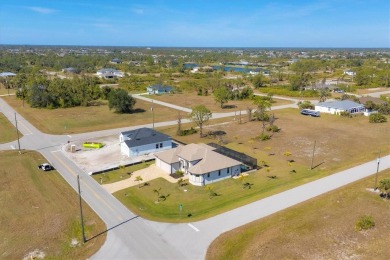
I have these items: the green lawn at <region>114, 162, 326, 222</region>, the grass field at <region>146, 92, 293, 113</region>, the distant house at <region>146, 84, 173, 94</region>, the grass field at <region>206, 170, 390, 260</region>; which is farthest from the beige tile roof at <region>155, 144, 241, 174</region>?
the distant house at <region>146, 84, 173, 94</region>

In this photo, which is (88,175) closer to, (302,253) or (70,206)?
(70,206)

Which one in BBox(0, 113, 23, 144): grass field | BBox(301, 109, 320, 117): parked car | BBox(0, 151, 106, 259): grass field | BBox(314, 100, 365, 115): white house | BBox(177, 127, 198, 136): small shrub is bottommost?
BBox(0, 151, 106, 259): grass field

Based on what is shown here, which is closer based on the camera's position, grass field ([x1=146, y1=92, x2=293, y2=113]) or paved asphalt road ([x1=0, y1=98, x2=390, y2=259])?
paved asphalt road ([x1=0, y1=98, x2=390, y2=259])

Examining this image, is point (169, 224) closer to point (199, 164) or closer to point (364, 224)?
point (199, 164)

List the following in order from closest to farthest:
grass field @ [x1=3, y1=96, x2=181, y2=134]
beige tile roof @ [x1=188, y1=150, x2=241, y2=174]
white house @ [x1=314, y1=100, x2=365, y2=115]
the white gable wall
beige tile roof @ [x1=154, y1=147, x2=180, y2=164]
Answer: beige tile roof @ [x1=188, y1=150, x2=241, y2=174] → beige tile roof @ [x1=154, y1=147, x2=180, y2=164] → the white gable wall → grass field @ [x1=3, y1=96, x2=181, y2=134] → white house @ [x1=314, y1=100, x2=365, y2=115]

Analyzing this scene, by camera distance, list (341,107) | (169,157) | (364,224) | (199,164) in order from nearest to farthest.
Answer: (364,224)
(199,164)
(169,157)
(341,107)

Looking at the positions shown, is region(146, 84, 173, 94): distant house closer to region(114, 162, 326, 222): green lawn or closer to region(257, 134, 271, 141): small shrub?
region(257, 134, 271, 141): small shrub

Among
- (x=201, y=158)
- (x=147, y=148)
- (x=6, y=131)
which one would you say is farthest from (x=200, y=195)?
(x=6, y=131)

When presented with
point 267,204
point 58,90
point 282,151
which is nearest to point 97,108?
point 58,90
